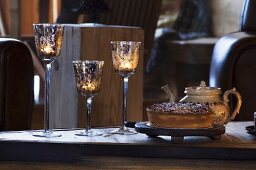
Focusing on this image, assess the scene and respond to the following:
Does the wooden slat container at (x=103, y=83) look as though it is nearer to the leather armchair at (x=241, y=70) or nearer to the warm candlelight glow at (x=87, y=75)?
the leather armchair at (x=241, y=70)

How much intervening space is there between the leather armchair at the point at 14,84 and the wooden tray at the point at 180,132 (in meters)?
0.88

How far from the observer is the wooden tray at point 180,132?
6.05 ft

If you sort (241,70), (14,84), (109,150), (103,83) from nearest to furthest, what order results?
(109,150), (14,84), (103,83), (241,70)

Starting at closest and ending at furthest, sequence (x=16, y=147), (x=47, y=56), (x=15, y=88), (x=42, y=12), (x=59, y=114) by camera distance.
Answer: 1. (x=16, y=147)
2. (x=47, y=56)
3. (x=15, y=88)
4. (x=59, y=114)
5. (x=42, y=12)

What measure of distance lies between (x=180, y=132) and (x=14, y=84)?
101 cm

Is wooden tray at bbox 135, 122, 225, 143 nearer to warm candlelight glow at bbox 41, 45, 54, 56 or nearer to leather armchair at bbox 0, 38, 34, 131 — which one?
warm candlelight glow at bbox 41, 45, 54, 56

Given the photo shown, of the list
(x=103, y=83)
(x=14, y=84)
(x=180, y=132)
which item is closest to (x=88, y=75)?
(x=180, y=132)

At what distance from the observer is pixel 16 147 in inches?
70.8

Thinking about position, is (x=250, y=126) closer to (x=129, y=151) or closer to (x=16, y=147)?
(x=129, y=151)

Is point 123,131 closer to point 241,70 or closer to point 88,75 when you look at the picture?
point 88,75

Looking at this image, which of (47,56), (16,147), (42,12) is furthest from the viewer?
(42,12)

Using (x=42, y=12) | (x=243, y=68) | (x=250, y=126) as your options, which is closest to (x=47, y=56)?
(x=250, y=126)

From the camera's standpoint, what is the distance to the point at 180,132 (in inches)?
72.5

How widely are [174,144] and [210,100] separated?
1.02ft
